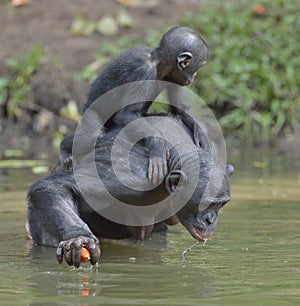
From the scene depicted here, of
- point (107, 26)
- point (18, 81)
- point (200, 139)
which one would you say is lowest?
point (18, 81)

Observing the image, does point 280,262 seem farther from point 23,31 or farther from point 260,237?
point 23,31

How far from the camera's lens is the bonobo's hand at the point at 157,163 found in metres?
5.81

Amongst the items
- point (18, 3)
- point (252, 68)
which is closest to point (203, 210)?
point (252, 68)

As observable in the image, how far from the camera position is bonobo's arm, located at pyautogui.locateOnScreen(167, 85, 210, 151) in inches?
253

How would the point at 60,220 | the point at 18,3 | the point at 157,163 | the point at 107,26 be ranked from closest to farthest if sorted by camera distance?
the point at 60,220 → the point at 157,163 → the point at 107,26 → the point at 18,3

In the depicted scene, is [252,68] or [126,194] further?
[252,68]

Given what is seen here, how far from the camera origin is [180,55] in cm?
703

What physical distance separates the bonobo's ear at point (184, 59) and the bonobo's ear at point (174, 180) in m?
1.55

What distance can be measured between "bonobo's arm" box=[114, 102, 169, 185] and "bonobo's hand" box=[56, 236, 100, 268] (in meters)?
0.75

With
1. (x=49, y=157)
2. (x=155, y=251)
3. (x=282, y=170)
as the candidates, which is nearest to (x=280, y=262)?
(x=155, y=251)

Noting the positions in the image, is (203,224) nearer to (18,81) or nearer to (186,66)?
(186,66)

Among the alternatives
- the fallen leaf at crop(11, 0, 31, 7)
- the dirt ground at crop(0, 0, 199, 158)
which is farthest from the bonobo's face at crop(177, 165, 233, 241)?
the fallen leaf at crop(11, 0, 31, 7)

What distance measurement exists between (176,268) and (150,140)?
1126 mm

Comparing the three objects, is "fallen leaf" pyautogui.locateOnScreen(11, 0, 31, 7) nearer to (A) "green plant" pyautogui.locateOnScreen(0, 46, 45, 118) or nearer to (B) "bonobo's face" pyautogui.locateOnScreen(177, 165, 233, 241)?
(A) "green plant" pyautogui.locateOnScreen(0, 46, 45, 118)
